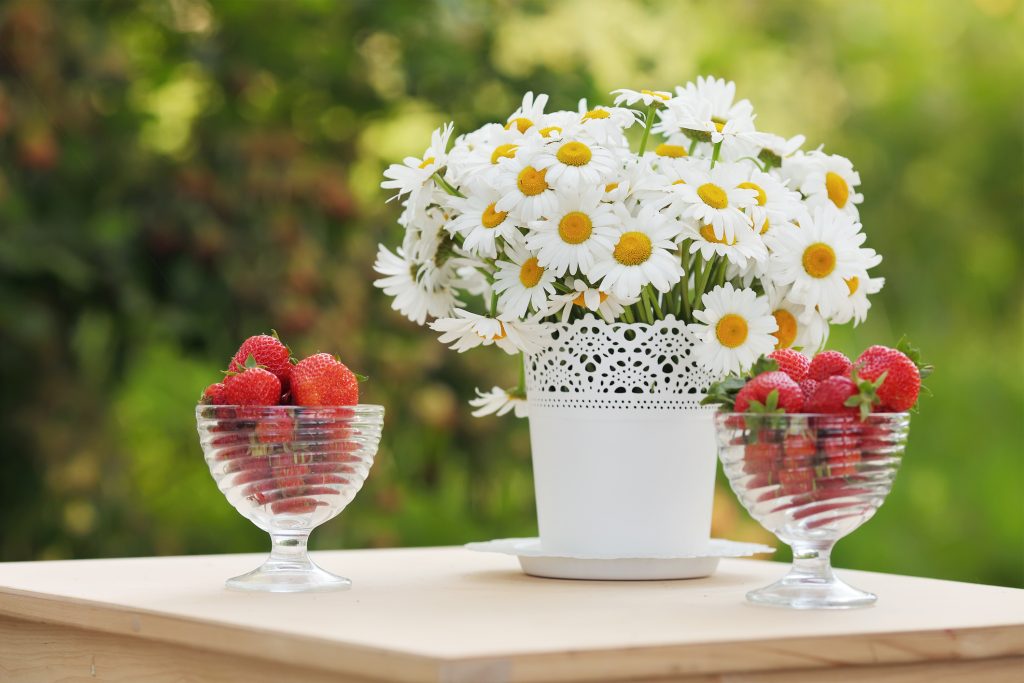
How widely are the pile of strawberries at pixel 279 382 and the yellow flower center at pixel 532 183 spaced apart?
21cm

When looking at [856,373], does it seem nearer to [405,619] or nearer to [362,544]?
[405,619]

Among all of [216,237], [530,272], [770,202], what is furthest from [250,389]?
[216,237]

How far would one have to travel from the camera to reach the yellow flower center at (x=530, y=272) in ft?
4.05

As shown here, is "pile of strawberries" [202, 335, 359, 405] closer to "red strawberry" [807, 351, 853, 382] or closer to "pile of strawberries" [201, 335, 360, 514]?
"pile of strawberries" [201, 335, 360, 514]

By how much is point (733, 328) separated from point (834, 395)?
0.73ft

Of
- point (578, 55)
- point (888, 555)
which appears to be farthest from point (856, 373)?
point (888, 555)

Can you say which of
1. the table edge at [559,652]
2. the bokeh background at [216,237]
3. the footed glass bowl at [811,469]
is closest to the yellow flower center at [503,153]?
the footed glass bowl at [811,469]

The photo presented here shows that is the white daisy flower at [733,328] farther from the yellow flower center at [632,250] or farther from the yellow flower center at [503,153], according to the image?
the yellow flower center at [503,153]

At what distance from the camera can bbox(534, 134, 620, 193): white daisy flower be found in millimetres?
1199

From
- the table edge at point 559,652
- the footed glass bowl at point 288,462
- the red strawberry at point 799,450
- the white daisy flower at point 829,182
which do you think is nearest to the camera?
the table edge at point 559,652

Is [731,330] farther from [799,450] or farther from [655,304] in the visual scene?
[799,450]

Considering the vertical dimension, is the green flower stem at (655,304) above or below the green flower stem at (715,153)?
below

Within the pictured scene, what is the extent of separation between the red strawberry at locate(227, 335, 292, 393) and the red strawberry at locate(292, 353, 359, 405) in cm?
2

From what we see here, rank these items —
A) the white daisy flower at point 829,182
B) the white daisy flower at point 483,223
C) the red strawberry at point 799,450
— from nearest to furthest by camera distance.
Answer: the red strawberry at point 799,450 < the white daisy flower at point 483,223 < the white daisy flower at point 829,182
